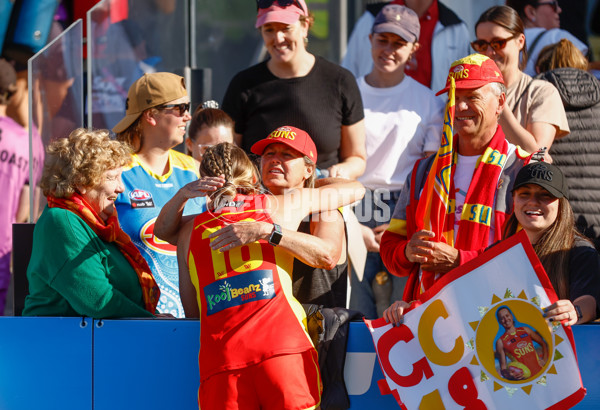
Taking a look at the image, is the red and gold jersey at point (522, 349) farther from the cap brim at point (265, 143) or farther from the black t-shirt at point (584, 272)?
the cap brim at point (265, 143)

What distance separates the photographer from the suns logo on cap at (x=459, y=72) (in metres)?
3.34

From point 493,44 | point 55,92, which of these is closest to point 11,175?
point 55,92

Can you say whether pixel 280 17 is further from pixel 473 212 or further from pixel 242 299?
pixel 242 299

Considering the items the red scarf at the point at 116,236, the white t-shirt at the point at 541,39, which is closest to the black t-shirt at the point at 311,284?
the red scarf at the point at 116,236

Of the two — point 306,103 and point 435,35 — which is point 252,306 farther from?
point 435,35

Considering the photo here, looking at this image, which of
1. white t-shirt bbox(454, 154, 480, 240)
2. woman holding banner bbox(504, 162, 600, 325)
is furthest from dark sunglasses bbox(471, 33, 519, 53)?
woman holding banner bbox(504, 162, 600, 325)

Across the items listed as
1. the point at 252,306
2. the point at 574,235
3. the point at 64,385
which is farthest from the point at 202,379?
the point at 574,235

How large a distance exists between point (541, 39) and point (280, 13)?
6.97ft

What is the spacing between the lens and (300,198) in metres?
3.27

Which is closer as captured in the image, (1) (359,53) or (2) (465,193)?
(2) (465,193)

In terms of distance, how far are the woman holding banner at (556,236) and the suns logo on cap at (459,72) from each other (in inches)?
20.6

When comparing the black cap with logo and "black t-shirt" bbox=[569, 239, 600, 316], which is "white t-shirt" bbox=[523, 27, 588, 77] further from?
"black t-shirt" bbox=[569, 239, 600, 316]

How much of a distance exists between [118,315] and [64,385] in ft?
1.26

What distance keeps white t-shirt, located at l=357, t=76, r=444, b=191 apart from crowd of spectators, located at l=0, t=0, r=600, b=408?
0.01 m
